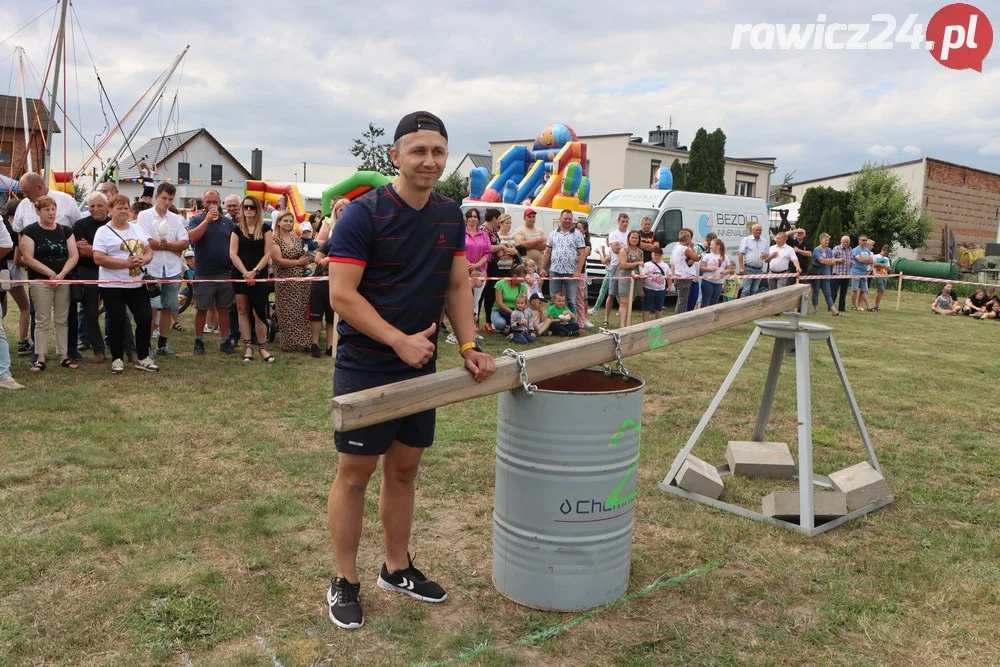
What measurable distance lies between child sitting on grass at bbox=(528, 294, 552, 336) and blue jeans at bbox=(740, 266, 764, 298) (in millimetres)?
4870

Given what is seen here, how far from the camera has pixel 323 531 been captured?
403cm

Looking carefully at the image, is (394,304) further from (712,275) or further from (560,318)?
(712,275)

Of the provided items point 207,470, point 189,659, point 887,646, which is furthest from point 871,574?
point 207,470

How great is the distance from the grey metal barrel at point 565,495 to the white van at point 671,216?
1262 centimetres

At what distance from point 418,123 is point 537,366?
1.03m

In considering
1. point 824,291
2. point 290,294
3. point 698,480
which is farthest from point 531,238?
point 698,480

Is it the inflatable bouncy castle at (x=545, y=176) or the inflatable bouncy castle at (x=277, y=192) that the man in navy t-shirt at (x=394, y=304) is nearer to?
the inflatable bouncy castle at (x=277, y=192)

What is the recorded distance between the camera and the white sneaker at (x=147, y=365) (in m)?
7.82

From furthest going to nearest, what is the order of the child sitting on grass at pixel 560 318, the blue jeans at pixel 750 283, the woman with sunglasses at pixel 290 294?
1. the blue jeans at pixel 750 283
2. the child sitting on grass at pixel 560 318
3. the woman with sunglasses at pixel 290 294

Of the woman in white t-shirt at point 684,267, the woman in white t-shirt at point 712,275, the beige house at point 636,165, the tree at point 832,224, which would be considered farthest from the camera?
the beige house at point 636,165

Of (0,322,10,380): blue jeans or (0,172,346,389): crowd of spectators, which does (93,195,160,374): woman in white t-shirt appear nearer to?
(0,172,346,389): crowd of spectators

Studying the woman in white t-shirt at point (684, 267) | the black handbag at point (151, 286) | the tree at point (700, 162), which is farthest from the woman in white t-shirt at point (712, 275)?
the tree at point (700, 162)

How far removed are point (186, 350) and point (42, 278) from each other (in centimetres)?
184

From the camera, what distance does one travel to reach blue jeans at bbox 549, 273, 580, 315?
11828 millimetres
